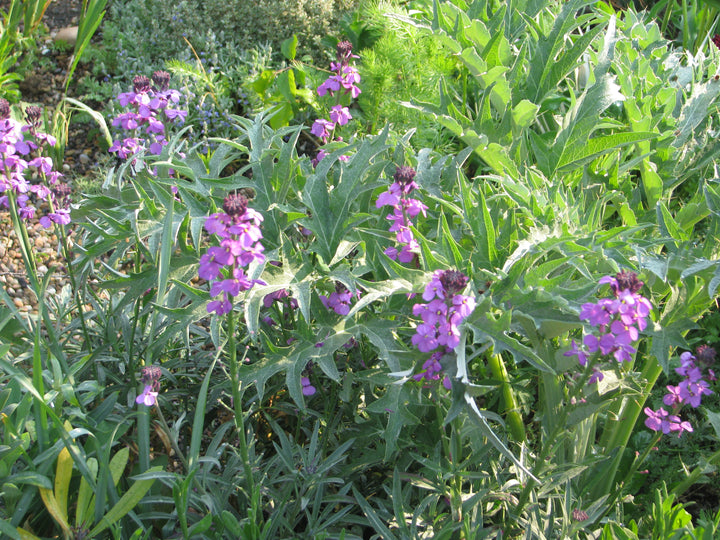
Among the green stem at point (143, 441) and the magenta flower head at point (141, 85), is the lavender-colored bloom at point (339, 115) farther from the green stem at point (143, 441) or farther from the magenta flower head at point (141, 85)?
the green stem at point (143, 441)

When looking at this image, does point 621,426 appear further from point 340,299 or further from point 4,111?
point 4,111

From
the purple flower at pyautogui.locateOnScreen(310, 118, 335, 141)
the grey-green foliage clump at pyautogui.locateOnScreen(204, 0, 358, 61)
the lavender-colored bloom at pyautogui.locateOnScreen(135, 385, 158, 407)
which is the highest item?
the purple flower at pyautogui.locateOnScreen(310, 118, 335, 141)

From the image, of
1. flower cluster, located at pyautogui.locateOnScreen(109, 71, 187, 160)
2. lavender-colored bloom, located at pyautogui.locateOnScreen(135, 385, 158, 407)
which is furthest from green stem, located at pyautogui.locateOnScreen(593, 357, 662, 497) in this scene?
flower cluster, located at pyautogui.locateOnScreen(109, 71, 187, 160)

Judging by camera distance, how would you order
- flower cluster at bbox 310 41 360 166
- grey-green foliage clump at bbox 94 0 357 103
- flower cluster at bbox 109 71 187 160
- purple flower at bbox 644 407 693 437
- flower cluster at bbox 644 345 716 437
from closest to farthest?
flower cluster at bbox 644 345 716 437 → purple flower at bbox 644 407 693 437 → flower cluster at bbox 109 71 187 160 → flower cluster at bbox 310 41 360 166 → grey-green foliage clump at bbox 94 0 357 103

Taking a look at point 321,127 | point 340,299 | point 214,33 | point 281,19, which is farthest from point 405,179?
point 214,33

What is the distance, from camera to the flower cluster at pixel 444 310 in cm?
125

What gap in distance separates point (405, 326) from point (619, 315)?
2.02ft

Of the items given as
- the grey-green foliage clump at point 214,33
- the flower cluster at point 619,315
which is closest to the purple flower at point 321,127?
the flower cluster at point 619,315

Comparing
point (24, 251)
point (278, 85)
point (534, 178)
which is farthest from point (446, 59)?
point (24, 251)

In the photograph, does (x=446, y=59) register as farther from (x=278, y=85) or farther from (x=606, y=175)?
(x=606, y=175)

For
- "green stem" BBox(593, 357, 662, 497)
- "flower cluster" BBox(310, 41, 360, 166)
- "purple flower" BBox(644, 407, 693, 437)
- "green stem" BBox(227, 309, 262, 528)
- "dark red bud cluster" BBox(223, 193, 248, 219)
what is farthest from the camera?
"flower cluster" BBox(310, 41, 360, 166)

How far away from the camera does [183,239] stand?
5.51 feet

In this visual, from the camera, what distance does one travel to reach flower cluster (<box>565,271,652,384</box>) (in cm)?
123

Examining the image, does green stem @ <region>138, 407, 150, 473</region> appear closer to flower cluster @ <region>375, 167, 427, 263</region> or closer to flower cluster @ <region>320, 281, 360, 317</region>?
flower cluster @ <region>320, 281, 360, 317</region>
